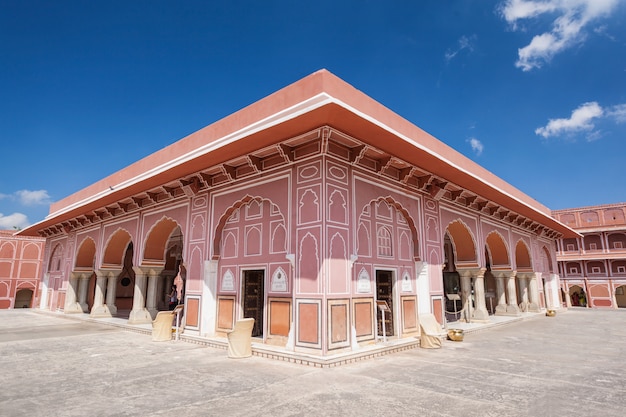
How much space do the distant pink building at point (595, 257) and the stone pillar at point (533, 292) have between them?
9.96 m

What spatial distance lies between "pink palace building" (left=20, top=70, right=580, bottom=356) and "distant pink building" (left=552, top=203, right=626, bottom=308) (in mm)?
16947

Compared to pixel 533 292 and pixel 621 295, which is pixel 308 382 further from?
pixel 621 295

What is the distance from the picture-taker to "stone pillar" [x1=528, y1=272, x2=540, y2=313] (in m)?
15.0

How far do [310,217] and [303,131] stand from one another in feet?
4.64

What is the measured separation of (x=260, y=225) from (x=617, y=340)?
8128mm

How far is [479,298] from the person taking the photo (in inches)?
438

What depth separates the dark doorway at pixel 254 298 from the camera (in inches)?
299

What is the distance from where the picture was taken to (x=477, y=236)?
36.7 feet

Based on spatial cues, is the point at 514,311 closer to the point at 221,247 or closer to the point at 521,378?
the point at 521,378

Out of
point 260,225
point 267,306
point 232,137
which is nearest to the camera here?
point 232,137

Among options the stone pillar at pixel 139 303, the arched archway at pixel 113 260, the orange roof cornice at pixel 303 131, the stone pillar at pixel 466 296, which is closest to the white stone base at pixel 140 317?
the stone pillar at pixel 139 303

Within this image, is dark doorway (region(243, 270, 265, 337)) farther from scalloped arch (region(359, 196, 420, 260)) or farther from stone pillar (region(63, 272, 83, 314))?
stone pillar (region(63, 272, 83, 314))

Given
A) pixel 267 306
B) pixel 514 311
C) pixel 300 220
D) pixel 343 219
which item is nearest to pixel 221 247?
pixel 267 306

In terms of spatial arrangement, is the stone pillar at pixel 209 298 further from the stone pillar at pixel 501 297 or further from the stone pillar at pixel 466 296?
the stone pillar at pixel 501 297
